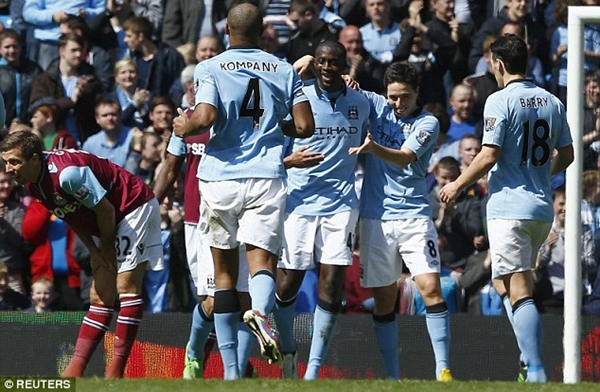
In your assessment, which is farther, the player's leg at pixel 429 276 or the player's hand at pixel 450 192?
the player's leg at pixel 429 276

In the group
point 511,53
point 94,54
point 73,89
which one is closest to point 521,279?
point 511,53

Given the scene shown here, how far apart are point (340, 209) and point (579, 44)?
84.0 inches

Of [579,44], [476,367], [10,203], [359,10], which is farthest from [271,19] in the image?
[579,44]

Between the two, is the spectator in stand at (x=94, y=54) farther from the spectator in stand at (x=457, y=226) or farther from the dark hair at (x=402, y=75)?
the dark hair at (x=402, y=75)

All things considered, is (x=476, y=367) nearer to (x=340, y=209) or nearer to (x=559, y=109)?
(x=340, y=209)

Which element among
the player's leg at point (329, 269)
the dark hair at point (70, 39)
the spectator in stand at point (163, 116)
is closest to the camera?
the player's leg at point (329, 269)

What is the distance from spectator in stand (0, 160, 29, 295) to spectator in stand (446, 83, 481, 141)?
4.29 meters

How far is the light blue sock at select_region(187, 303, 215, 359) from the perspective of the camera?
1062cm

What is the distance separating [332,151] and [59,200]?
82.5 inches

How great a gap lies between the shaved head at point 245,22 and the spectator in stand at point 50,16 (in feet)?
22.3

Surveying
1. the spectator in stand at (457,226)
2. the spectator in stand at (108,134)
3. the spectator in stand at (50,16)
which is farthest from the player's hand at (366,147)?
the spectator in stand at (50,16)

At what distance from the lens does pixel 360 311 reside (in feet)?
41.4

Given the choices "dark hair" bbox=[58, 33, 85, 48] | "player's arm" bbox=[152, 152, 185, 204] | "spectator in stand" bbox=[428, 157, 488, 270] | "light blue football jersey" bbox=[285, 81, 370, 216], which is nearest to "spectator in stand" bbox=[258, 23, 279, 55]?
"dark hair" bbox=[58, 33, 85, 48]

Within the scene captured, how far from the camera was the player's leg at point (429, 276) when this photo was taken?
9.89m
